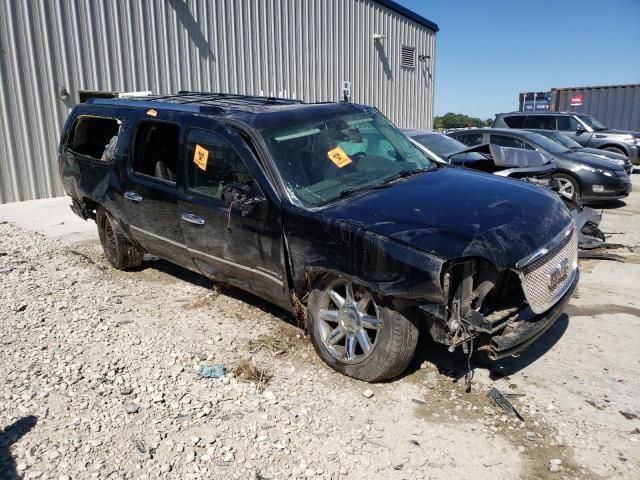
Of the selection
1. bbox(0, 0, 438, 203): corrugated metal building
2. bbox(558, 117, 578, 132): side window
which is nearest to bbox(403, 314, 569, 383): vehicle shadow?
bbox(0, 0, 438, 203): corrugated metal building

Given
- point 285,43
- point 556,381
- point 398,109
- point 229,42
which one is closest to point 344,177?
point 556,381

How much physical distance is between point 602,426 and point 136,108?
15.2ft

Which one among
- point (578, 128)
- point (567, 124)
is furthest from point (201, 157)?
point (578, 128)

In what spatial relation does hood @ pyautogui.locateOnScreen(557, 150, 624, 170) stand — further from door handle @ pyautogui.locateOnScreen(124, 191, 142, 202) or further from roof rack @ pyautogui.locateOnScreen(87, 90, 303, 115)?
door handle @ pyautogui.locateOnScreen(124, 191, 142, 202)

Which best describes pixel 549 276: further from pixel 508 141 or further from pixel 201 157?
pixel 508 141

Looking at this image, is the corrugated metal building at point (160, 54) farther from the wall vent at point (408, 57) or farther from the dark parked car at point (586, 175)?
the dark parked car at point (586, 175)

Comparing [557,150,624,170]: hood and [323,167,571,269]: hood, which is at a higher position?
[323,167,571,269]: hood

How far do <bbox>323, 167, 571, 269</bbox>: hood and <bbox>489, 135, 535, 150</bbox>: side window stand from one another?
21.2ft

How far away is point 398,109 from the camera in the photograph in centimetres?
1820

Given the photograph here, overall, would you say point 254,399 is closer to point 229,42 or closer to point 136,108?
point 136,108

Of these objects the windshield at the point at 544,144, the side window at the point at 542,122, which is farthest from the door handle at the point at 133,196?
the side window at the point at 542,122

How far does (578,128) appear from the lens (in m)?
15.3

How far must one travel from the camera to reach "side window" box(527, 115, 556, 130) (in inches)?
593

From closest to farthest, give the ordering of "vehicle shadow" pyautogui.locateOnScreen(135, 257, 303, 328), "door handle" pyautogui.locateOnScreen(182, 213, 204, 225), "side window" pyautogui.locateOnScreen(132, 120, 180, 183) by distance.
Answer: "door handle" pyautogui.locateOnScreen(182, 213, 204, 225), "vehicle shadow" pyautogui.locateOnScreen(135, 257, 303, 328), "side window" pyautogui.locateOnScreen(132, 120, 180, 183)
